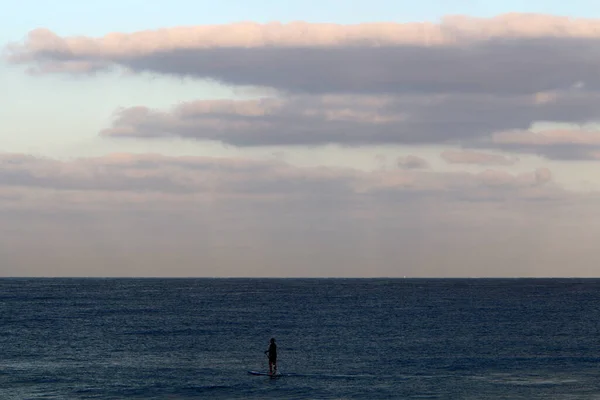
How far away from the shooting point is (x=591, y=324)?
11775 cm

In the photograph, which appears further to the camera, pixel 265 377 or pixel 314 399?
pixel 265 377

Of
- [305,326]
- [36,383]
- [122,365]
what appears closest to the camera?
[36,383]

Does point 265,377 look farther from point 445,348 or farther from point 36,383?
point 445,348

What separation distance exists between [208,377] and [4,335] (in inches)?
1677

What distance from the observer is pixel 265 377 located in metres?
61.6

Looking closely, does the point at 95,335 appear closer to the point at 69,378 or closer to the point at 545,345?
the point at 69,378

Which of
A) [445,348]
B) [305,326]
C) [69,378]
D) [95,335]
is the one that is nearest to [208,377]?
[69,378]

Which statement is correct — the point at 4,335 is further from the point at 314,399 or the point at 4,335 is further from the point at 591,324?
the point at 591,324

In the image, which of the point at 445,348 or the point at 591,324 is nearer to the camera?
the point at 445,348

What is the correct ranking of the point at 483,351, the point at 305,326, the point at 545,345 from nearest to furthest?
the point at 483,351 → the point at 545,345 → the point at 305,326

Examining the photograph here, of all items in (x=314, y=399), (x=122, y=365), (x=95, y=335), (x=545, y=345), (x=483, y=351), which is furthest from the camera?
(x=95, y=335)

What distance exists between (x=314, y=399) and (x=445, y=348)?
32.3 meters

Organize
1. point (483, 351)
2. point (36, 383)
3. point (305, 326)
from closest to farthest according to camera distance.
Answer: point (36, 383)
point (483, 351)
point (305, 326)

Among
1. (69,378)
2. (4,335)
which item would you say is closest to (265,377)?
(69,378)
